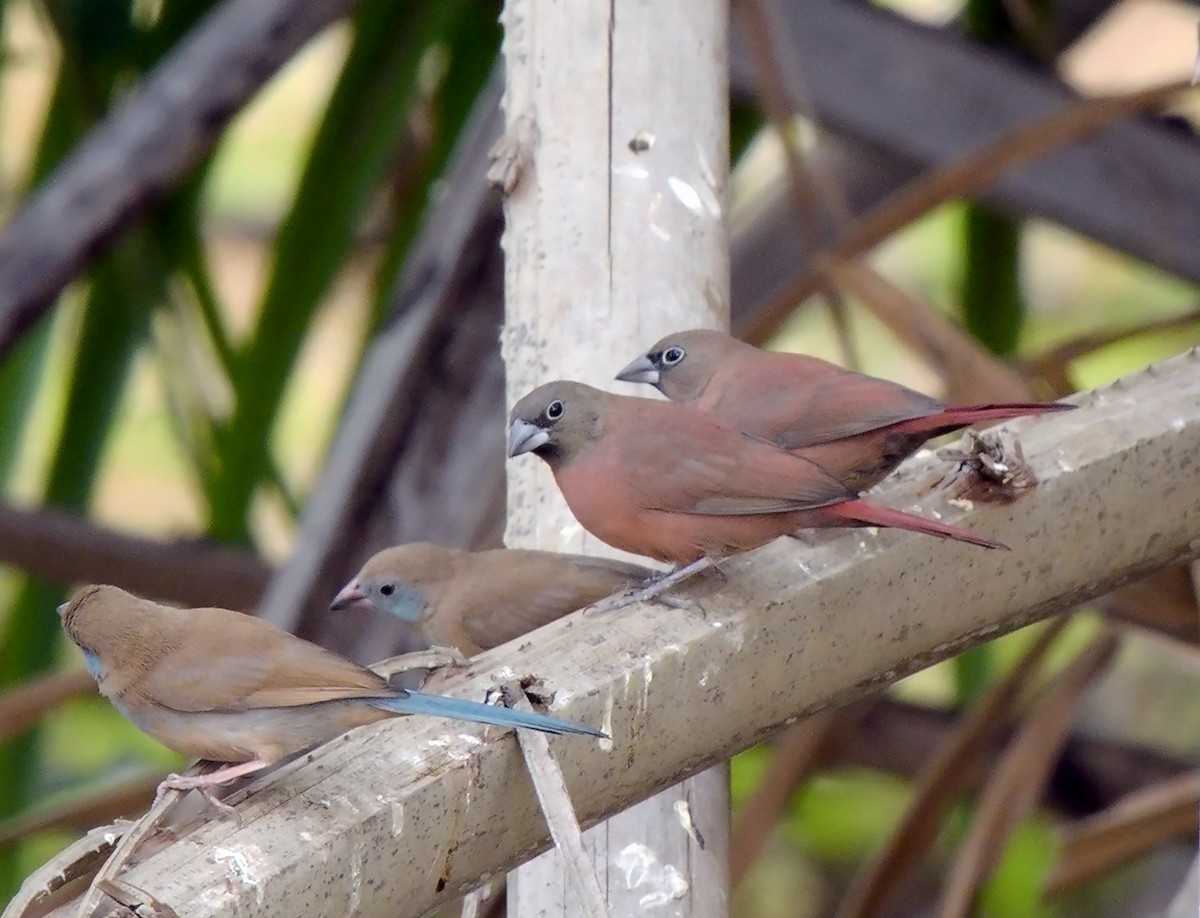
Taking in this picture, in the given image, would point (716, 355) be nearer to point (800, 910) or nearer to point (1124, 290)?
point (800, 910)

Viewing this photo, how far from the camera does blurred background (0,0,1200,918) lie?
3016 mm

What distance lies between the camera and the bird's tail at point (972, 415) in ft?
6.32

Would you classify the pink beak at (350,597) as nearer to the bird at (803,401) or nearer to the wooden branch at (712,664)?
the bird at (803,401)

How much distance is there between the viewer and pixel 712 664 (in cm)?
178

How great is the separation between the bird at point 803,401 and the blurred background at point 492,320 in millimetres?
366

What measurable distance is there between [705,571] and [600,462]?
0.97 feet

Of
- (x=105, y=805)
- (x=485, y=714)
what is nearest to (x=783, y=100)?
(x=485, y=714)

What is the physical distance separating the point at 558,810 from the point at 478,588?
3.79ft

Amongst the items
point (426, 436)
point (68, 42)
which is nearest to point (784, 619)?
point (426, 436)

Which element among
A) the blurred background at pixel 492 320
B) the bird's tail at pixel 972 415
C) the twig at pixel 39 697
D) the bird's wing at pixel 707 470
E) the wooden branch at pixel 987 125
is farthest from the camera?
A: the wooden branch at pixel 987 125

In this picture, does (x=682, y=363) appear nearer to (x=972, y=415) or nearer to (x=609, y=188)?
(x=609, y=188)

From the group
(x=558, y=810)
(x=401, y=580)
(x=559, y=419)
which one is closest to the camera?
(x=558, y=810)

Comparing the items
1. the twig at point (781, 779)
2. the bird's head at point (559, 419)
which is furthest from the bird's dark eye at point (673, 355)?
the twig at point (781, 779)

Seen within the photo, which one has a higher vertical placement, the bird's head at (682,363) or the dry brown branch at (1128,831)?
the bird's head at (682,363)
